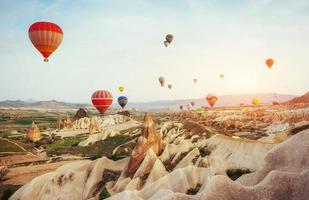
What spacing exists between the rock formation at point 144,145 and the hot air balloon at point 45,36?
35.3m

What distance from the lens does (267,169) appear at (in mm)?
29172

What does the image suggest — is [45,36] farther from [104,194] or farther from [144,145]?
[104,194]

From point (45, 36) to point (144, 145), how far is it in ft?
129

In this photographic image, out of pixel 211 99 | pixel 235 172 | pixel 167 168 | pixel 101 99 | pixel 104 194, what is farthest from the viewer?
pixel 211 99

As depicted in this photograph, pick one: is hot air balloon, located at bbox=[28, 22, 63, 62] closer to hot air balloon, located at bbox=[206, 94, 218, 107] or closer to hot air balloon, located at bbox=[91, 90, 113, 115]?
hot air balloon, located at bbox=[91, 90, 113, 115]

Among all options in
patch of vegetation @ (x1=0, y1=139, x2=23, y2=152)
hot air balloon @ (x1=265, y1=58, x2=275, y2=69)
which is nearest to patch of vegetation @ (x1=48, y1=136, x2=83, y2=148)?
patch of vegetation @ (x1=0, y1=139, x2=23, y2=152)

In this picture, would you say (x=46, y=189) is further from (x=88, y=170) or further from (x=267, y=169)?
(x=267, y=169)

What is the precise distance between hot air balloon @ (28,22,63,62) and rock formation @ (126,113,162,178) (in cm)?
3528

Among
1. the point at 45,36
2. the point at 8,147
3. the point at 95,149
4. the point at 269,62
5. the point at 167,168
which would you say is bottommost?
the point at 95,149

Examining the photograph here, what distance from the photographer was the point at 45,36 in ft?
256

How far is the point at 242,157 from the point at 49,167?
40.3m

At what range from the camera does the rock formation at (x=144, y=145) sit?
50.3m

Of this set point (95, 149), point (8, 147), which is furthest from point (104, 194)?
point (8, 147)

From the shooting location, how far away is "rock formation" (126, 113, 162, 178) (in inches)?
1980
